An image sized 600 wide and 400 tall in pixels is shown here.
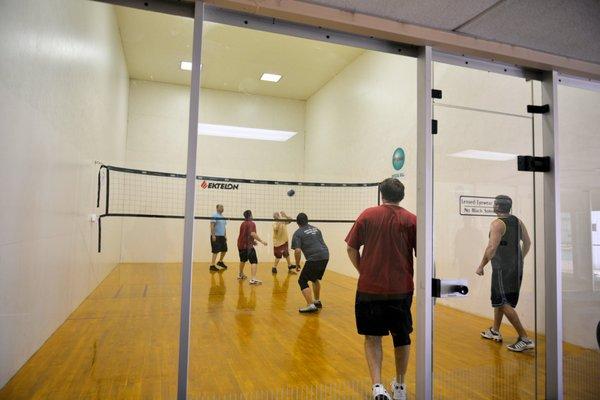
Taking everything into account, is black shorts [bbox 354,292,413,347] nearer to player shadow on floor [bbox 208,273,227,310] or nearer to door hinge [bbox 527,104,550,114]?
player shadow on floor [bbox 208,273,227,310]

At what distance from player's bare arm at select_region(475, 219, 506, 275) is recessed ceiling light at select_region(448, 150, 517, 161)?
45 cm

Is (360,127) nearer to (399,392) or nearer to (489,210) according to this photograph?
(489,210)

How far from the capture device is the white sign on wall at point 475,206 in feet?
9.09

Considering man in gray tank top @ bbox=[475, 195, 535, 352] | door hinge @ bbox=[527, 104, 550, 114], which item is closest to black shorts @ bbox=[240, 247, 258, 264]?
man in gray tank top @ bbox=[475, 195, 535, 352]

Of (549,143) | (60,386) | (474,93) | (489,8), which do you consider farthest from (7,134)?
(549,143)

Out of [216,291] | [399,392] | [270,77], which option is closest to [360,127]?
[270,77]

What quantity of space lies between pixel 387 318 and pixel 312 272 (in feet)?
3.29

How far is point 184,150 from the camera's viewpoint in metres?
2.45

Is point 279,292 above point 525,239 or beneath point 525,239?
beneath

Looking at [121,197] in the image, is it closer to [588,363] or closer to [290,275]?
[290,275]

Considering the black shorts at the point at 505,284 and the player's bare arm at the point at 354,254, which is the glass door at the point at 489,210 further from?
the player's bare arm at the point at 354,254

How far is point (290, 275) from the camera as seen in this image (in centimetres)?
323

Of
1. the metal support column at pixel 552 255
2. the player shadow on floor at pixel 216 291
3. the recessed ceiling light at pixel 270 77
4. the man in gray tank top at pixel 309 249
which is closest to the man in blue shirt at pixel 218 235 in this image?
the player shadow on floor at pixel 216 291

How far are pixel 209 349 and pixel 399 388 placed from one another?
5.23 feet
